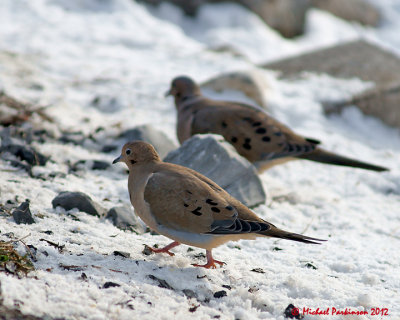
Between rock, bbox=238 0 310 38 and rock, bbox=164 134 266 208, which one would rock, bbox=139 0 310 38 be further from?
rock, bbox=164 134 266 208

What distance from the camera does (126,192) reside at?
13.7ft

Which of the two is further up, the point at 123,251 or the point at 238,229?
the point at 238,229

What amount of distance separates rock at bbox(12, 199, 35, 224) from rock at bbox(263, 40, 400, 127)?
4.65 metres

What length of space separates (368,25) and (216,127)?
9848mm

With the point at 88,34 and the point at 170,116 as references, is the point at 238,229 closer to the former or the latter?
the point at 170,116

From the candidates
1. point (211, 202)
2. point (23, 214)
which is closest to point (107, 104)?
point (23, 214)

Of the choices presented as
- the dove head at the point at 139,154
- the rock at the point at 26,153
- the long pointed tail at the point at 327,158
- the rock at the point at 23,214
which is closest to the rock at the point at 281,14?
the long pointed tail at the point at 327,158

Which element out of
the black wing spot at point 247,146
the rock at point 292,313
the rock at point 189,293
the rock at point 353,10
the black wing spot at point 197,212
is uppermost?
the rock at point 353,10

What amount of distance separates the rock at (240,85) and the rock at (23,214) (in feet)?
12.6

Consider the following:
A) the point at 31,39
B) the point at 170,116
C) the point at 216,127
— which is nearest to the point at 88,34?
the point at 31,39

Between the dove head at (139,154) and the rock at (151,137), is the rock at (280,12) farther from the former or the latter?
the dove head at (139,154)

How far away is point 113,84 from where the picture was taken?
6848mm

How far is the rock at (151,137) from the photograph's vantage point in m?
4.92

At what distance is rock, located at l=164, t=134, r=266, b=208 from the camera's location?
423 centimetres
